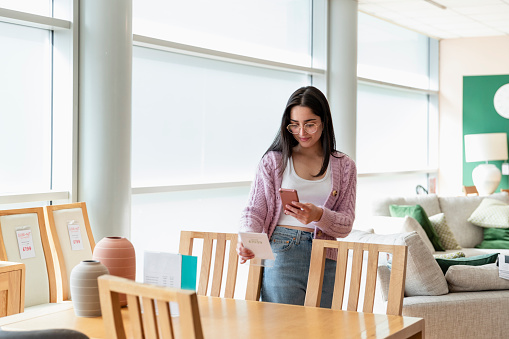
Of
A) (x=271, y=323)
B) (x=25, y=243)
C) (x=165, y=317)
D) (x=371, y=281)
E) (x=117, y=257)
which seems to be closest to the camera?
(x=165, y=317)

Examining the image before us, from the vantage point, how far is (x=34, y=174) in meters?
4.01

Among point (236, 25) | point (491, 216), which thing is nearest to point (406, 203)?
point (491, 216)

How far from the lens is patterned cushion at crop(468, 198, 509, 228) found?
6.50 m

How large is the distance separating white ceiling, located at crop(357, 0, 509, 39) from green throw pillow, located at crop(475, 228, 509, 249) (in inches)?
90.0

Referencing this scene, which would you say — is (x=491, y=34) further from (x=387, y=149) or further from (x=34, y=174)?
(x=34, y=174)

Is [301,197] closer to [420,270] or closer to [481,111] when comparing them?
[420,270]

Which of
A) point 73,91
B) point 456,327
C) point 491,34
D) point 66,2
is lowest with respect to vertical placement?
point 456,327

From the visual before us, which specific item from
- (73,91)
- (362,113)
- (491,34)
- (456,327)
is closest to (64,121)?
(73,91)

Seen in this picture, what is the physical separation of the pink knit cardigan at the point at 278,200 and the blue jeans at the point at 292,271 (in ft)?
0.18

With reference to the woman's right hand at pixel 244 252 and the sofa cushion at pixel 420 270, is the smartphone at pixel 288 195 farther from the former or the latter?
the sofa cushion at pixel 420 270

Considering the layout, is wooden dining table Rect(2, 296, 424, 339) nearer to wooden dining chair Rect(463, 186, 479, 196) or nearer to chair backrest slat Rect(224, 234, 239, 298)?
chair backrest slat Rect(224, 234, 239, 298)

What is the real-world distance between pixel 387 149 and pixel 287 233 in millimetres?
5741

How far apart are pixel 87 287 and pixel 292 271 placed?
2.62 feet

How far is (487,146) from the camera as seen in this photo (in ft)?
26.6
